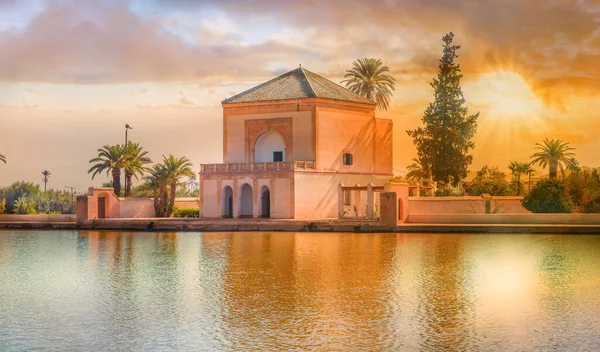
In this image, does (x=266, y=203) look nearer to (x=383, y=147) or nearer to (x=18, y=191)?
(x=383, y=147)

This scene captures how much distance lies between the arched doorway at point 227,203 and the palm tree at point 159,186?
4859 mm

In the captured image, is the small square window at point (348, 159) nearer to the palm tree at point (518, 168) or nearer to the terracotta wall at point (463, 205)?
the terracotta wall at point (463, 205)

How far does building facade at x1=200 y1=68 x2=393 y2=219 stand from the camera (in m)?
40.1

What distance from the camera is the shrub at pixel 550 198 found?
35.7 m

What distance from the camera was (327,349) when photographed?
10.7m

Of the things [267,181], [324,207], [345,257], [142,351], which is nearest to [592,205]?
[324,207]

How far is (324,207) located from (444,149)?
7.94 meters

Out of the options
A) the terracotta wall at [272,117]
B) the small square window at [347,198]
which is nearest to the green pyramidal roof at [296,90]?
the terracotta wall at [272,117]

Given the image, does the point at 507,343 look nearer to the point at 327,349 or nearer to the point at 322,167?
the point at 327,349

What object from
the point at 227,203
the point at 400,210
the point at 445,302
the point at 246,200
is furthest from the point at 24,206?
the point at 445,302

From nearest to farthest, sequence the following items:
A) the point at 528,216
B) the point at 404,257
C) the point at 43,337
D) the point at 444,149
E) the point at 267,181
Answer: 1. the point at 43,337
2. the point at 404,257
3. the point at 528,216
4. the point at 267,181
5. the point at 444,149

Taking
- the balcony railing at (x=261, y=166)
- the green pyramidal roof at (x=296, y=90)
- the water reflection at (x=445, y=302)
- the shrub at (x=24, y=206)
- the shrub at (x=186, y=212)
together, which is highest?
the green pyramidal roof at (x=296, y=90)

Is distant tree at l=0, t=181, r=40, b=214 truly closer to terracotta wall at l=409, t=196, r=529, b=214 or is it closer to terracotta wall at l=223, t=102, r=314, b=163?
terracotta wall at l=223, t=102, r=314, b=163

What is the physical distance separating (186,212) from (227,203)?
151 inches
